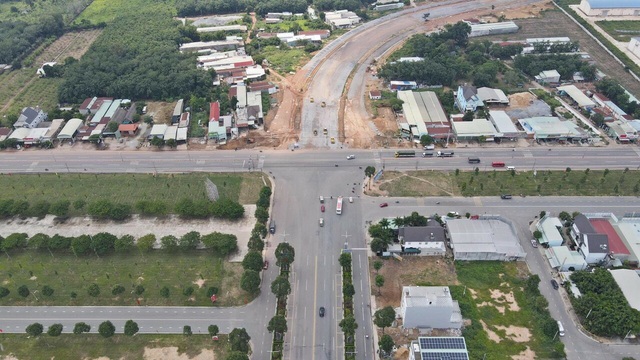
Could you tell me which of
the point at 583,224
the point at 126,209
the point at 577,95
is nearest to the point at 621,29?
the point at 577,95

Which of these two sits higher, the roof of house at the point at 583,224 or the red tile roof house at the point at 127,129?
the red tile roof house at the point at 127,129

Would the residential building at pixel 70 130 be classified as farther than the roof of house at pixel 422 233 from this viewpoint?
Yes

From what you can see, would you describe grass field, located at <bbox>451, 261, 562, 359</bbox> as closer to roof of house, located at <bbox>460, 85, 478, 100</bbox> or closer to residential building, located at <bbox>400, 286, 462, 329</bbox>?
residential building, located at <bbox>400, 286, 462, 329</bbox>

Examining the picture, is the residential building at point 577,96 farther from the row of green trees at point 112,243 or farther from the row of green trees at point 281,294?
the row of green trees at point 112,243

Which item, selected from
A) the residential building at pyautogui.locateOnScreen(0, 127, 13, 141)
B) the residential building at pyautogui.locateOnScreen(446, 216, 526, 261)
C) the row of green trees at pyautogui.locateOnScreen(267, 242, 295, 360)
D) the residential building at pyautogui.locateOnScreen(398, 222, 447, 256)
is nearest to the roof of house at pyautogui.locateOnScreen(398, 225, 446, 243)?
the residential building at pyautogui.locateOnScreen(398, 222, 447, 256)

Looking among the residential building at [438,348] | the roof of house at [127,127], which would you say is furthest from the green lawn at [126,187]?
the residential building at [438,348]

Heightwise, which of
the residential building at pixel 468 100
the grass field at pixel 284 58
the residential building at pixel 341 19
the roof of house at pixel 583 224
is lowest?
the roof of house at pixel 583 224

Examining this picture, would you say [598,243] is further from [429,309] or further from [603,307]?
[429,309]
